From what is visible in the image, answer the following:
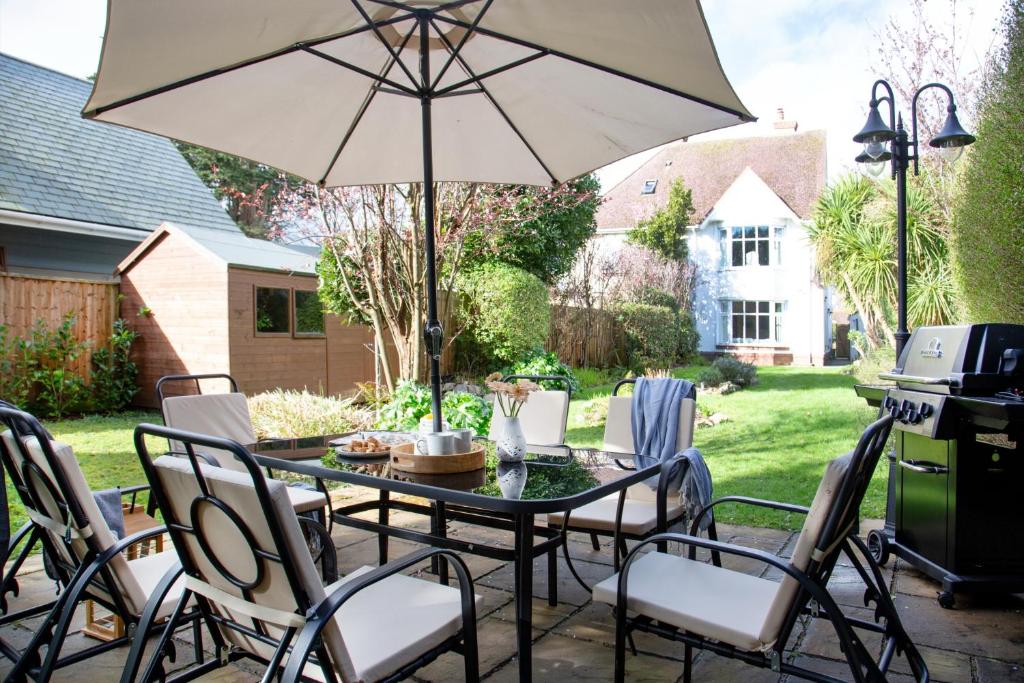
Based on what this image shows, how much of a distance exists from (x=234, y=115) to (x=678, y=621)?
2.84 metres

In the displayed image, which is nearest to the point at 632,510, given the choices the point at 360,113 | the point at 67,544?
the point at 67,544

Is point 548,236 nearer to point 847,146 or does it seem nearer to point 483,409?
point 483,409

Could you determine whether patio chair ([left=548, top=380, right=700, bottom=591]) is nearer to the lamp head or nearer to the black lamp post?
the black lamp post

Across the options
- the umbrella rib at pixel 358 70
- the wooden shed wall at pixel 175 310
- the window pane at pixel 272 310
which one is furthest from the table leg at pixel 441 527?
the window pane at pixel 272 310

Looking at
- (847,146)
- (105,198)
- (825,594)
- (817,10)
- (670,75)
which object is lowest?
(825,594)

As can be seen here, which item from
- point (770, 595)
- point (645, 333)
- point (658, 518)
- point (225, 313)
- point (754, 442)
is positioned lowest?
point (754, 442)

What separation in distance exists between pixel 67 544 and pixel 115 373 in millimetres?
8684

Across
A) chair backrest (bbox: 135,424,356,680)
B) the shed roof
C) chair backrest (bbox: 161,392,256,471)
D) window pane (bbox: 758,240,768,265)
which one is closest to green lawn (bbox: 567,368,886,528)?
chair backrest (bbox: 161,392,256,471)

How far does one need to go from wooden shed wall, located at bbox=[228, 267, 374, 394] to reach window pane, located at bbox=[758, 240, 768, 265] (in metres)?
13.9

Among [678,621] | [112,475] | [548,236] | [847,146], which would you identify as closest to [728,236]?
[847,146]

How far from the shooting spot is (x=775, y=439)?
7316mm

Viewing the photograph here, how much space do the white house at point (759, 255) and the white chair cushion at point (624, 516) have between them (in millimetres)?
17820

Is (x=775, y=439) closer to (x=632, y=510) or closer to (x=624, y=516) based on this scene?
(x=632, y=510)

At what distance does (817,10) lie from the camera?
16062mm
